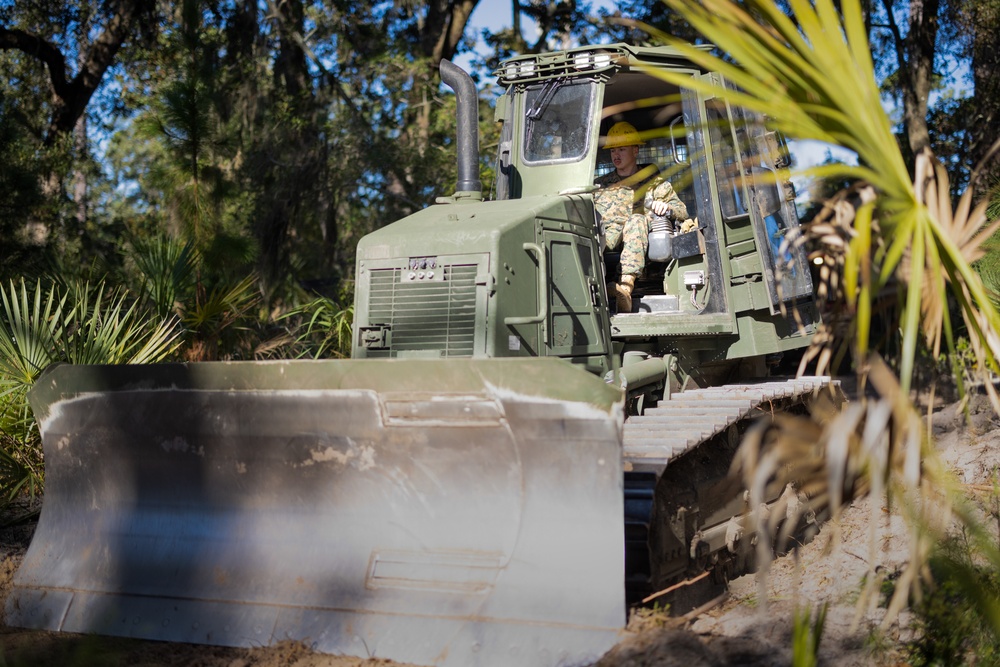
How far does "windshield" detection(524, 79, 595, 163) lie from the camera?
638 cm

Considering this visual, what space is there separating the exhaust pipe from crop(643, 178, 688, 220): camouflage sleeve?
4.19ft

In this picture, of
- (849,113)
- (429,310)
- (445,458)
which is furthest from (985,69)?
(849,113)

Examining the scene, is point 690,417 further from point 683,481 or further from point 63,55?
point 63,55

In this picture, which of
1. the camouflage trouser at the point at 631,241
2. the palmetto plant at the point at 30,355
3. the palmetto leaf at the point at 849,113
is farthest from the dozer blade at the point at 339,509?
the camouflage trouser at the point at 631,241

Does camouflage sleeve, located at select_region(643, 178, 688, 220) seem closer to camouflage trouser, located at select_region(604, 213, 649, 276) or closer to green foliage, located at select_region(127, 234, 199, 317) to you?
camouflage trouser, located at select_region(604, 213, 649, 276)

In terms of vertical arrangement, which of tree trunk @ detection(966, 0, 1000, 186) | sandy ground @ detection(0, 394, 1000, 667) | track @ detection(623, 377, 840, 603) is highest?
tree trunk @ detection(966, 0, 1000, 186)

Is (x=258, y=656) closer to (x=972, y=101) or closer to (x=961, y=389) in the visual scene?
(x=961, y=389)

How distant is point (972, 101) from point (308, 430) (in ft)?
37.8

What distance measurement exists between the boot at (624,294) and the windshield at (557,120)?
2.82 feet

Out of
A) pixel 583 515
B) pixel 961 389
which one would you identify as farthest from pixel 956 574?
pixel 583 515

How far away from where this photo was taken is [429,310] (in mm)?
5500

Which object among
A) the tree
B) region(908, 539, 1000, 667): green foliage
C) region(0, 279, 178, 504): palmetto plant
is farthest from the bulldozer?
the tree

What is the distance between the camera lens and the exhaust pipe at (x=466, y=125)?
602 cm

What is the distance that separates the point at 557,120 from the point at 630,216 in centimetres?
Answer: 80
